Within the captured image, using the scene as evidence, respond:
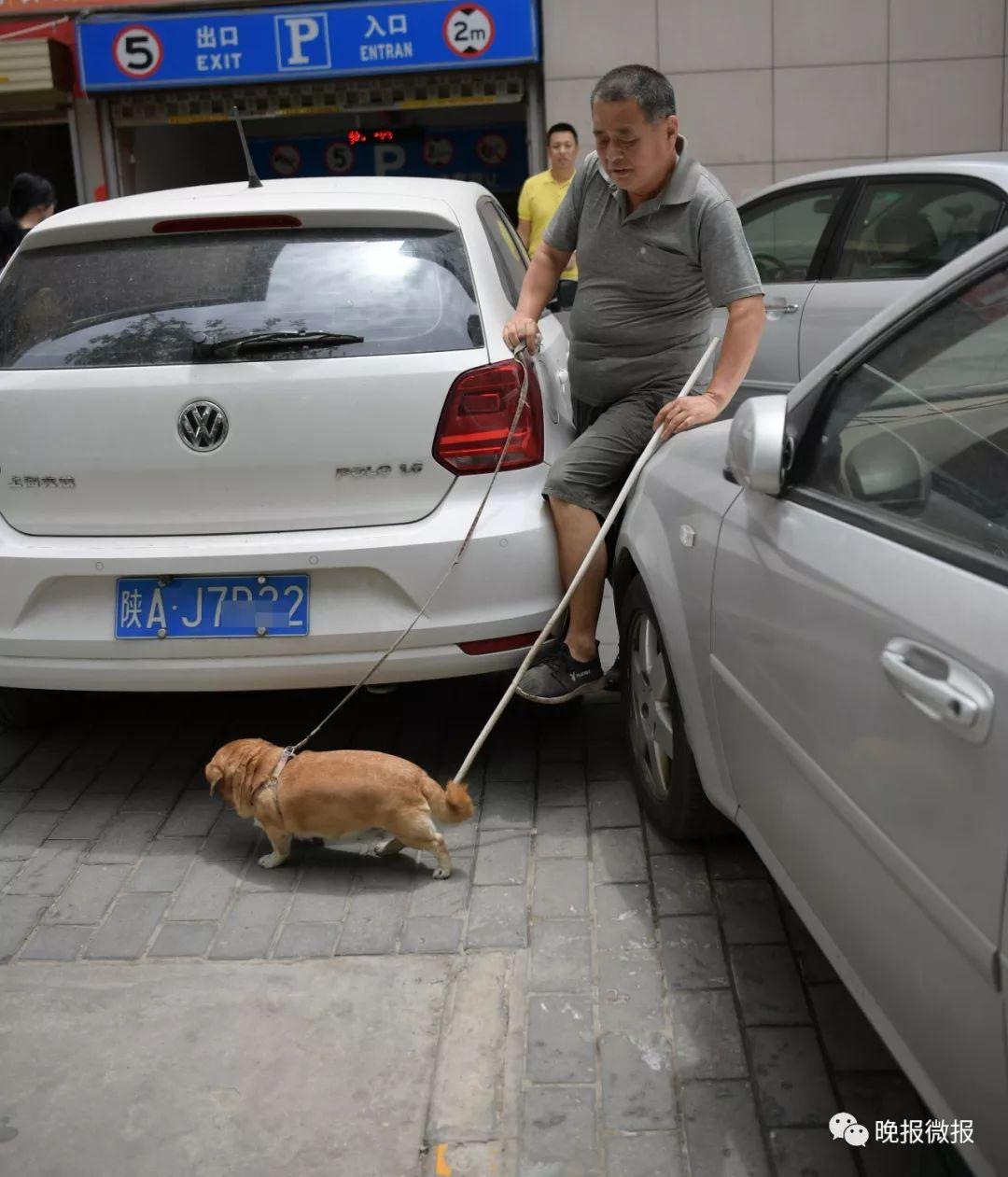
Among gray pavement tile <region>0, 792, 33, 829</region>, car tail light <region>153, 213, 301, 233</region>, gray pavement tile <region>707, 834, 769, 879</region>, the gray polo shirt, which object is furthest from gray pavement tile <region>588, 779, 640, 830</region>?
car tail light <region>153, 213, 301, 233</region>

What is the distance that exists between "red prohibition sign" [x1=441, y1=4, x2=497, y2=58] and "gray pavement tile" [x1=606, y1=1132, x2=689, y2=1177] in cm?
1150

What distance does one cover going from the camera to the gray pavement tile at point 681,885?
3.33 m

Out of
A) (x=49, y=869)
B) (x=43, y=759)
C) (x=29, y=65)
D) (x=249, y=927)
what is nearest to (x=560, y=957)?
(x=249, y=927)

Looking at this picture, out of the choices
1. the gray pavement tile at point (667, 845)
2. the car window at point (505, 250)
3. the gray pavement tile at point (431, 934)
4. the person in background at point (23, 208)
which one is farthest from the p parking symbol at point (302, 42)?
the gray pavement tile at point (431, 934)

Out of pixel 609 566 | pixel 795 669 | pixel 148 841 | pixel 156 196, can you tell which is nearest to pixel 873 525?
pixel 795 669

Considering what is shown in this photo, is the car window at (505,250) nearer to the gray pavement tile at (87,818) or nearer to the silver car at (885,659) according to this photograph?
the silver car at (885,659)

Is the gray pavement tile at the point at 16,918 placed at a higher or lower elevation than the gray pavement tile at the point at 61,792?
higher

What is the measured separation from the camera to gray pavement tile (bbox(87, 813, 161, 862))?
3768mm

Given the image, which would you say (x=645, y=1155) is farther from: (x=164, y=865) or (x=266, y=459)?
(x=266, y=459)

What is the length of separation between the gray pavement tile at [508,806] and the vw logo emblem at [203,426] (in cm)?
128

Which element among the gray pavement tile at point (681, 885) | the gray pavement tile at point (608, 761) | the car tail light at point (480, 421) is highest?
the car tail light at point (480, 421)

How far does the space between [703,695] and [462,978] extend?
0.83m

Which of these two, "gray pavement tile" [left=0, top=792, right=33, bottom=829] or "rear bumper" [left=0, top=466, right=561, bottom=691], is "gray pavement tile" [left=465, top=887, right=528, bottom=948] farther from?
"gray pavement tile" [left=0, top=792, right=33, bottom=829]

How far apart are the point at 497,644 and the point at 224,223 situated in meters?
1.42
